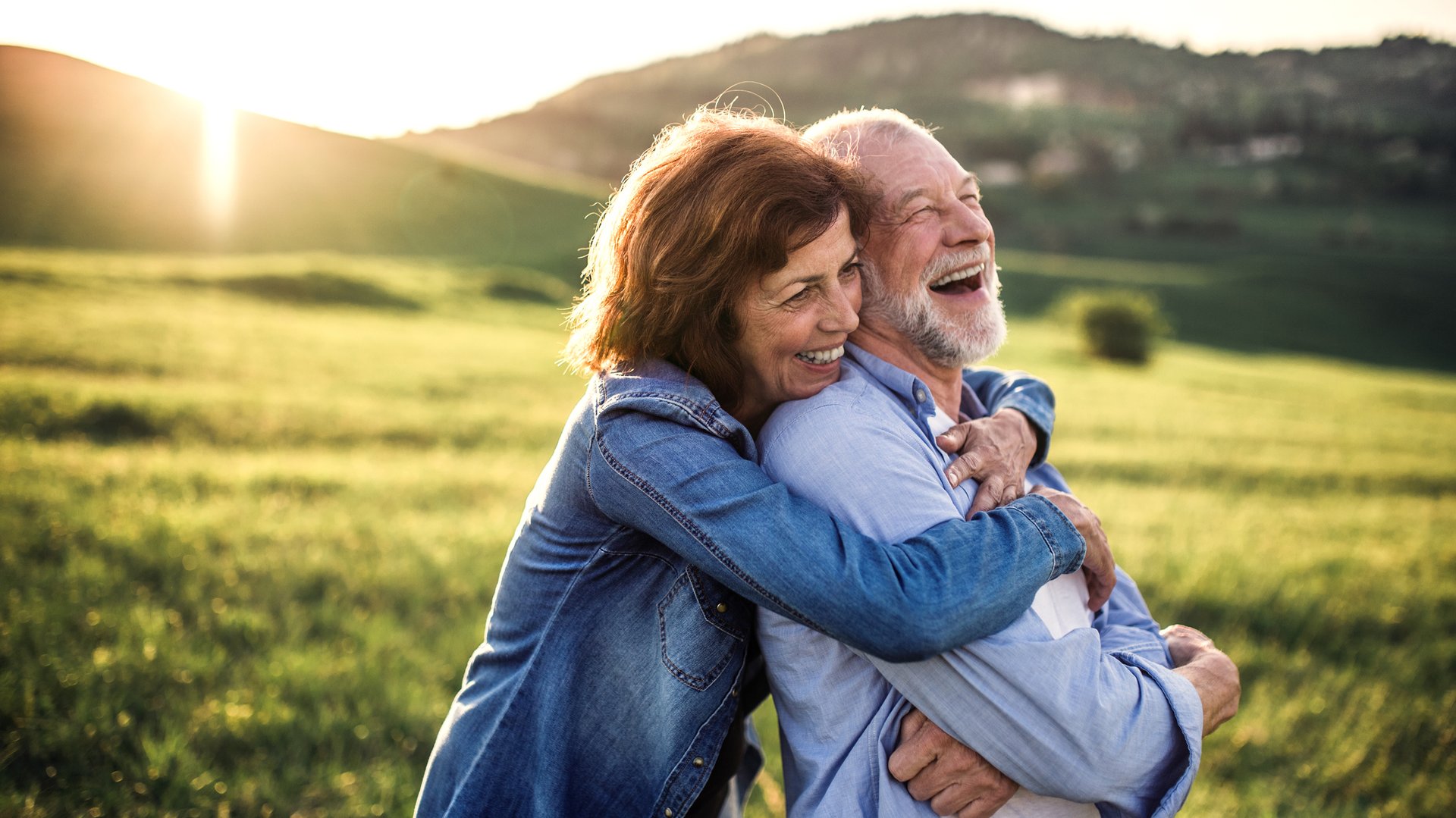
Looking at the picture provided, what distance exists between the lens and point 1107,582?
2453mm

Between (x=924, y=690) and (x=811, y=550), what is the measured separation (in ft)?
1.67

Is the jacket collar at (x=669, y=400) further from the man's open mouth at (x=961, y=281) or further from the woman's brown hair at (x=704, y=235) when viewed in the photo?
the man's open mouth at (x=961, y=281)

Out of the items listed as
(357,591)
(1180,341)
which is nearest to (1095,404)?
(357,591)

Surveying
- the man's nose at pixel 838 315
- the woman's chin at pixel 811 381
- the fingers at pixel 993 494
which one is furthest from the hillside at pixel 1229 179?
the fingers at pixel 993 494

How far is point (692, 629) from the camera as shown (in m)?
2.12

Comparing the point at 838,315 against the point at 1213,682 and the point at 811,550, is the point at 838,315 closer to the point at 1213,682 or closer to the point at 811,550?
the point at 811,550

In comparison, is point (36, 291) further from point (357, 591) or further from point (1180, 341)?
point (1180, 341)

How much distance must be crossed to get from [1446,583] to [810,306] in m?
7.37

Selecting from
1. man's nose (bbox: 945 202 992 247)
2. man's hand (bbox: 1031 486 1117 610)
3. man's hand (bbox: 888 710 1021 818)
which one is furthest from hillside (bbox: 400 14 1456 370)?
man's hand (bbox: 888 710 1021 818)

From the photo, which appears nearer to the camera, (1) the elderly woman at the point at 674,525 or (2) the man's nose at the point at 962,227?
(1) the elderly woman at the point at 674,525

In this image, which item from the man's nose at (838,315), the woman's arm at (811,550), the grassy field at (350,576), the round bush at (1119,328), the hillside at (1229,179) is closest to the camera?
the woman's arm at (811,550)

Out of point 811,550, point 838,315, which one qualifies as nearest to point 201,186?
point 838,315

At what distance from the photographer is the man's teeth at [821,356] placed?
242cm

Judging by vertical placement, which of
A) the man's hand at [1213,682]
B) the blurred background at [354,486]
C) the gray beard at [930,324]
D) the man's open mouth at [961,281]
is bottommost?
the blurred background at [354,486]
